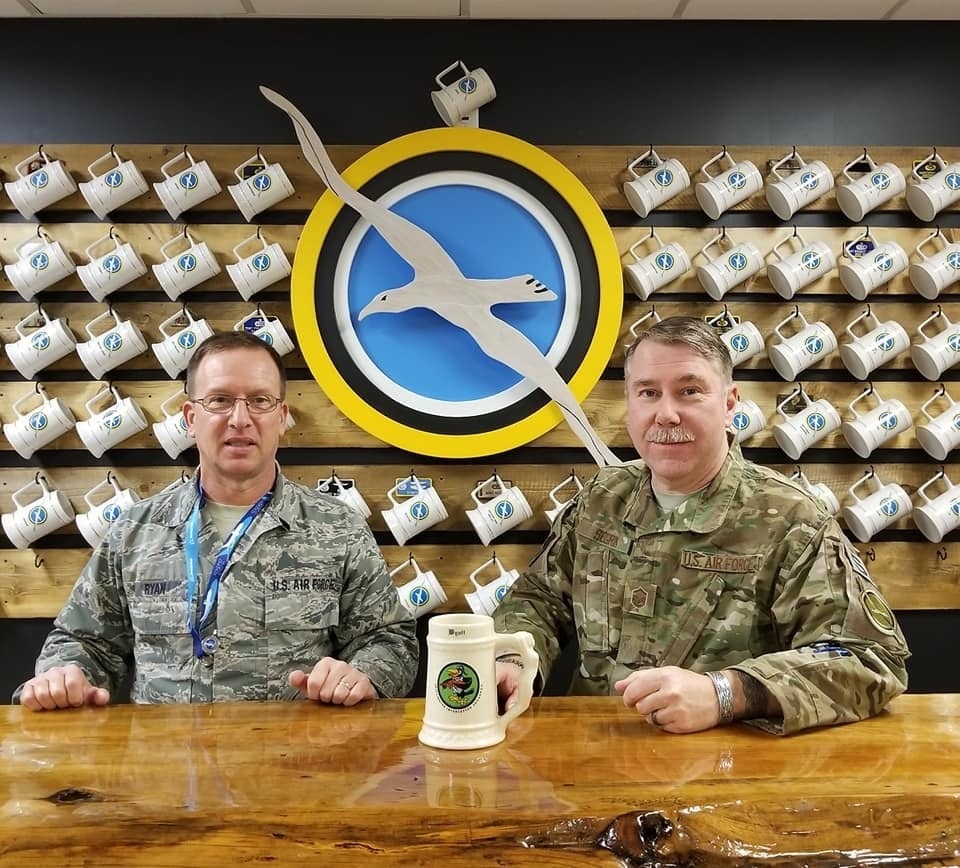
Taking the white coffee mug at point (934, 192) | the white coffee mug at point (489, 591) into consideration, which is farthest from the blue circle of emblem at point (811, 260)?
the white coffee mug at point (489, 591)

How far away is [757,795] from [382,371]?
2.16 meters

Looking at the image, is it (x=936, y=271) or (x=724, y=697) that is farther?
(x=936, y=271)

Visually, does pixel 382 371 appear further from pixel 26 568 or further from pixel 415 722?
pixel 415 722

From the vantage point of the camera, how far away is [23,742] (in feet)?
4.38

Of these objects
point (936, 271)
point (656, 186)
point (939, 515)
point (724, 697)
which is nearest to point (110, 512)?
point (656, 186)

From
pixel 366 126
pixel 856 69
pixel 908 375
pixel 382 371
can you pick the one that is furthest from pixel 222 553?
pixel 856 69

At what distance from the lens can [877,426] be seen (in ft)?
9.55

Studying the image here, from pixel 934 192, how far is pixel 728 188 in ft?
2.28

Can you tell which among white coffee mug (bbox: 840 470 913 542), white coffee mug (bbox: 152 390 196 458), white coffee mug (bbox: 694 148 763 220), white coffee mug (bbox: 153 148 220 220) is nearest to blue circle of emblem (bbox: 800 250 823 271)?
white coffee mug (bbox: 694 148 763 220)

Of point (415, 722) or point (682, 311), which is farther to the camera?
point (682, 311)

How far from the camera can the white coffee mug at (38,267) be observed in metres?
2.91

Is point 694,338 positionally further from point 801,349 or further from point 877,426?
point 877,426

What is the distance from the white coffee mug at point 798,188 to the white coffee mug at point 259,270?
1.64 m

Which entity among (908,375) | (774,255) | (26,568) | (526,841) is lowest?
(526,841)
